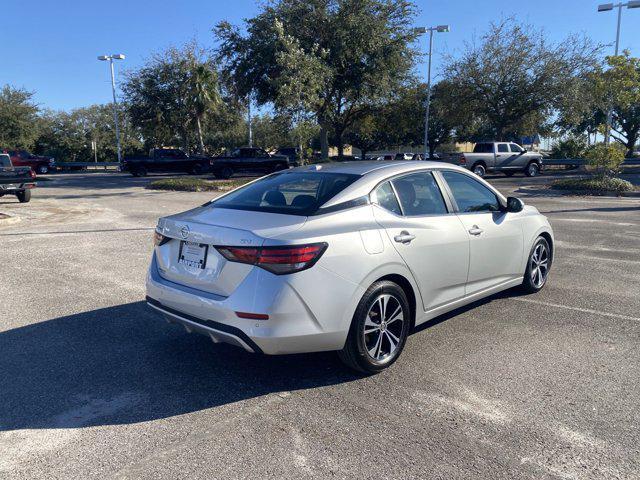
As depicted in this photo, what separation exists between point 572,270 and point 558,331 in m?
2.81

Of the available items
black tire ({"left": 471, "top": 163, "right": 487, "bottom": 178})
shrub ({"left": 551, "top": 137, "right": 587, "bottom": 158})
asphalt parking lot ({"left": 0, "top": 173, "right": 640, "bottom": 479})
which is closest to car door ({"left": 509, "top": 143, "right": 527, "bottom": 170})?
black tire ({"left": 471, "top": 163, "right": 487, "bottom": 178})

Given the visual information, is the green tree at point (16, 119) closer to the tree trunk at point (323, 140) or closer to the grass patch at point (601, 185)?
the tree trunk at point (323, 140)

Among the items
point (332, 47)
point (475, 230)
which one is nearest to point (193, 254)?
point (475, 230)

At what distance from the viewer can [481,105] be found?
3381 cm

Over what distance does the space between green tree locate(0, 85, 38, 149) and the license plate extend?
174 ft

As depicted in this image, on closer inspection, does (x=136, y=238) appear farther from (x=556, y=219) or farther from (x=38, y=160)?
(x=38, y=160)

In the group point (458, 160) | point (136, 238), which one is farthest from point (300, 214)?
point (458, 160)

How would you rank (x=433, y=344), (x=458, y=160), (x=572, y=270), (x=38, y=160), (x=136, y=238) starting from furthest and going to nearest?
(x=38, y=160) → (x=458, y=160) → (x=136, y=238) → (x=572, y=270) → (x=433, y=344)

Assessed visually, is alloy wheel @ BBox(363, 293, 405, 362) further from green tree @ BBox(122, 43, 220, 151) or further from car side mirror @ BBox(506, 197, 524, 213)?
green tree @ BBox(122, 43, 220, 151)

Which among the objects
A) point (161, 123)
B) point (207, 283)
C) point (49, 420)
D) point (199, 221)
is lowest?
point (49, 420)

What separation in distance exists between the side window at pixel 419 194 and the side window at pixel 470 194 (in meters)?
0.25

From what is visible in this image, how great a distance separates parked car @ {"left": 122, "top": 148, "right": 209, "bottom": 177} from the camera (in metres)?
33.9

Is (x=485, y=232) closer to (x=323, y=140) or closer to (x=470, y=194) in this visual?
(x=470, y=194)

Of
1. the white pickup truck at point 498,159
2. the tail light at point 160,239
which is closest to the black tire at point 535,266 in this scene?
the tail light at point 160,239
